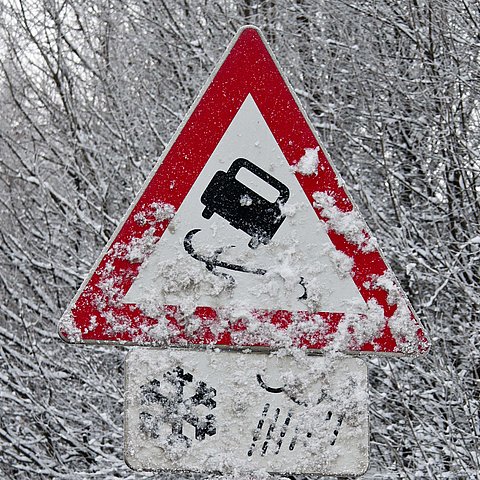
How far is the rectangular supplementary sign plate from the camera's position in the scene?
5.09 feet

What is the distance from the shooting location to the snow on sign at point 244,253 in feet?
5.21

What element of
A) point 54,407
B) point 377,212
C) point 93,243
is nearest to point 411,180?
point 377,212

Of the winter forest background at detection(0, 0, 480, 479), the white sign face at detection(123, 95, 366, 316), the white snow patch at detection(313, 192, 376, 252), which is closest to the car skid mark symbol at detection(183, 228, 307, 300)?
the white sign face at detection(123, 95, 366, 316)

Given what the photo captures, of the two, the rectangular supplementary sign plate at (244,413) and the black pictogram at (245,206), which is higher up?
the black pictogram at (245,206)

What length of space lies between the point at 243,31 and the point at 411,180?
2.72 meters

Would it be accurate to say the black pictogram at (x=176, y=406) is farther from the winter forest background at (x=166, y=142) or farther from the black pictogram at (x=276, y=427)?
the winter forest background at (x=166, y=142)

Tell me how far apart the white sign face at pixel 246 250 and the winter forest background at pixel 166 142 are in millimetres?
1763

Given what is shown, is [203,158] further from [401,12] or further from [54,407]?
[54,407]

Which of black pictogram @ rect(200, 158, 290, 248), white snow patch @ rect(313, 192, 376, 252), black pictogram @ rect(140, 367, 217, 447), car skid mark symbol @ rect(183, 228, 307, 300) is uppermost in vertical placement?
white snow patch @ rect(313, 192, 376, 252)

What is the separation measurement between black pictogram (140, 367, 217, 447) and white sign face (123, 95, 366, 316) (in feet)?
0.51

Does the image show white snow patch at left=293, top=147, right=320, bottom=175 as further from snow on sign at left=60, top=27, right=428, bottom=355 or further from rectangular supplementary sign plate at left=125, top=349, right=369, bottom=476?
rectangular supplementary sign plate at left=125, top=349, right=369, bottom=476

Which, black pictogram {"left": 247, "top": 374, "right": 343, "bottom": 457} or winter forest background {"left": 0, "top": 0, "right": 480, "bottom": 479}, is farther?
winter forest background {"left": 0, "top": 0, "right": 480, "bottom": 479}

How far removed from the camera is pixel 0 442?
15.9ft

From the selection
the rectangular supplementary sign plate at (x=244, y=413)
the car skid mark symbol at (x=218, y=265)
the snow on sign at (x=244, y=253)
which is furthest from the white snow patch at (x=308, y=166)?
the rectangular supplementary sign plate at (x=244, y=413)
